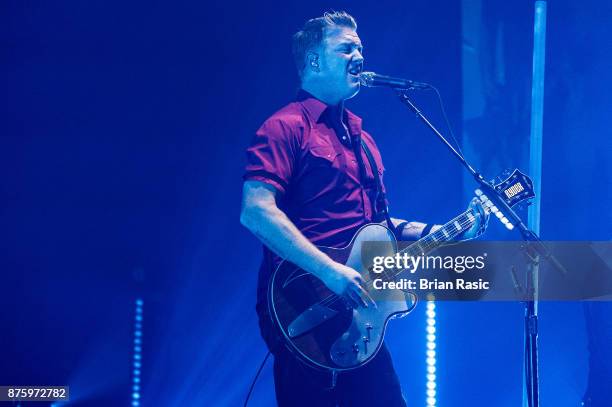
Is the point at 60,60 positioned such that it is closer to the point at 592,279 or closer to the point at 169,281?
the point at 169,281

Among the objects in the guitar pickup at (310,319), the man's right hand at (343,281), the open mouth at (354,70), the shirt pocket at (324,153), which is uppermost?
the open mouth at (354,70)

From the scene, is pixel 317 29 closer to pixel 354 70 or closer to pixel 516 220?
pixel 354 70

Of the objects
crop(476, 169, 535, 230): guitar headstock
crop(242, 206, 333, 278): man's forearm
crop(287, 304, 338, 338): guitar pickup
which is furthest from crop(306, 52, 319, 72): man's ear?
crop(287, 304, 338, 338): guitar pickup

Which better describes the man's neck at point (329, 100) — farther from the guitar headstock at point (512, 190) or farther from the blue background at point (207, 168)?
the blue background at point (207, 168)

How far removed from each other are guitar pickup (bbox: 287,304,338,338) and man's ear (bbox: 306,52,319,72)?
86cm

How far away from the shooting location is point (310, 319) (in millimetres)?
2129

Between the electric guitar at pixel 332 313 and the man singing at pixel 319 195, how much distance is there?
4 centimetres

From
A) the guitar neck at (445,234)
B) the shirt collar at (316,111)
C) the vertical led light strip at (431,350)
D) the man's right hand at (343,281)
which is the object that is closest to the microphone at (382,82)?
the shirt collar at (316,111)

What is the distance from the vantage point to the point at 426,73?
352 cm

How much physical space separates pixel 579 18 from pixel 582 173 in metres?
0.79

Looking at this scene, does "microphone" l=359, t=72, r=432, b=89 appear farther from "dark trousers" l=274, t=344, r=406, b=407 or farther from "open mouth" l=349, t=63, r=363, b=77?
"dark trousers" l=274, t=344, r=406, b=407

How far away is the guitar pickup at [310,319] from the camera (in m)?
2.10

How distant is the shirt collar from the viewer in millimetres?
2375

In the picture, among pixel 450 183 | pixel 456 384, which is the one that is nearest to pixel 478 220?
pixel 450 183
